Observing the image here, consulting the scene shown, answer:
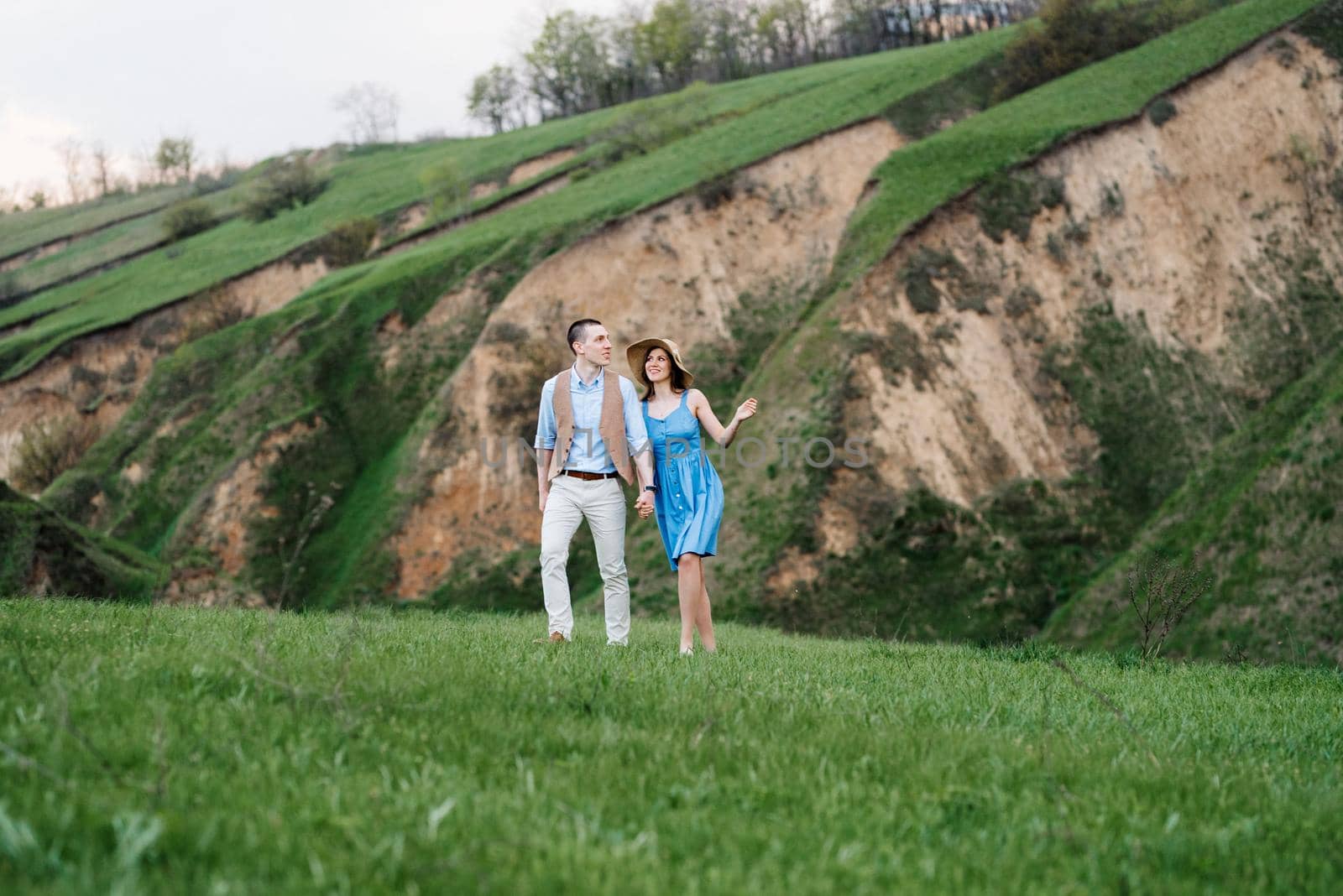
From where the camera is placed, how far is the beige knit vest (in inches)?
374

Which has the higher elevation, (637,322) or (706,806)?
(637,322)

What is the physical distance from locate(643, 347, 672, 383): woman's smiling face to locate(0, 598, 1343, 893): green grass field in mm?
3826

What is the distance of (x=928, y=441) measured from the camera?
28.0 m

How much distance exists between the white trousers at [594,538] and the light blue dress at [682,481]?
0.44 metres

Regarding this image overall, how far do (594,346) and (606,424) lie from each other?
69 cm

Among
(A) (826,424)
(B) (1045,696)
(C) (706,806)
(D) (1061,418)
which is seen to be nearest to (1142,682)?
(B) (1045,696)

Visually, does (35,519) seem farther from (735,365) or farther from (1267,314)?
(1267,314)

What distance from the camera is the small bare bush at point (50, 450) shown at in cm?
4866

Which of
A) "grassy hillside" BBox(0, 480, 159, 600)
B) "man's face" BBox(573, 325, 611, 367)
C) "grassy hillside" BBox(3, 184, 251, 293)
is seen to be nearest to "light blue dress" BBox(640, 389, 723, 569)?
"man's face" BBox(573, 325, 611, 367)

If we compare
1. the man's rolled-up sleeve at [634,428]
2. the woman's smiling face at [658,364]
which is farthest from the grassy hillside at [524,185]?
the man's rolled-up sleeve at [634,428]

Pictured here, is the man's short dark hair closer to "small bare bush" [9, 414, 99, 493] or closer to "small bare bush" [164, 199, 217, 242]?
"small bare bush" [9, 414, 99, 493]

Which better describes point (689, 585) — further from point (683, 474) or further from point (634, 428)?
point (634, 428)

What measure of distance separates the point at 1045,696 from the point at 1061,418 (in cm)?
2388

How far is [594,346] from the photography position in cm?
958
